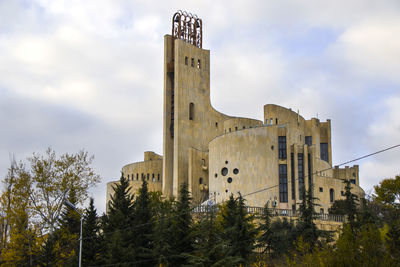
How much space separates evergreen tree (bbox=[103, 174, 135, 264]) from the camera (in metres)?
29.8

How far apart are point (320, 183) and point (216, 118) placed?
617 inches

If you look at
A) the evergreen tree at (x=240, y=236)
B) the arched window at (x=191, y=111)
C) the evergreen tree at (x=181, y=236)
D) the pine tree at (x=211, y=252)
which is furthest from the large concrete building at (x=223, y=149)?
the pine tree at (x=211, y=252)

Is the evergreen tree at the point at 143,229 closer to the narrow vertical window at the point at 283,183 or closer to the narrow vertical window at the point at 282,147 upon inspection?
the narrow vertical window at the point at 283,183

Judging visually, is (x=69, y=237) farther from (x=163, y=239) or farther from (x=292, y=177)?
(x=292, y=177)

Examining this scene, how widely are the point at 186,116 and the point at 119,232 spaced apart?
99.0 feet

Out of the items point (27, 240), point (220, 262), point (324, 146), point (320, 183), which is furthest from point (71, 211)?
point (324, 146)

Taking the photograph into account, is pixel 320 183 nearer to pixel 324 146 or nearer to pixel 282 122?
pixel 282 122

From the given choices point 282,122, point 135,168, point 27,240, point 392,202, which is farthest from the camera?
point 135,168

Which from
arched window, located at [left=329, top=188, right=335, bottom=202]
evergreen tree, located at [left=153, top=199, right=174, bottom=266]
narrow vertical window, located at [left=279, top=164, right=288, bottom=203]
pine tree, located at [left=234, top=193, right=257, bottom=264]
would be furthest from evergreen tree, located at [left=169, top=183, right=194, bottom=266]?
arched window, located at [left=329, top=188, right=335, bottom=202]

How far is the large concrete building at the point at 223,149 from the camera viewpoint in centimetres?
5059

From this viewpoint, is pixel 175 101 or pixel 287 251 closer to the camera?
pixel 287 251

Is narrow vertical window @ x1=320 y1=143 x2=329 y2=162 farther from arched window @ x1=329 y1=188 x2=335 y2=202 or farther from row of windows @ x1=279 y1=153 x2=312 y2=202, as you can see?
row of windows @ x1=279 y1=153 x2=312 y2=202

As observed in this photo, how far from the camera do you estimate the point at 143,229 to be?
33.2 metres

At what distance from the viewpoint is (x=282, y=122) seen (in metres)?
57.8
